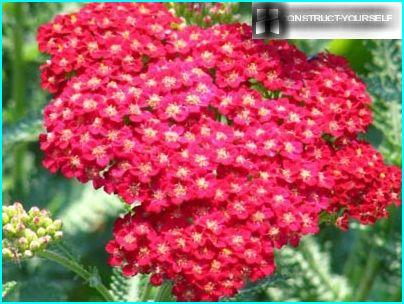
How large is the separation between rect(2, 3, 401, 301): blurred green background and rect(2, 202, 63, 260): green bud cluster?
2.05ft

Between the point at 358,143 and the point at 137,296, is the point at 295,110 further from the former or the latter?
the point at 137,296

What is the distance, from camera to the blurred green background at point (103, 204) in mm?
3227

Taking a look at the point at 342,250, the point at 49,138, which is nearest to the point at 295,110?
the point at 49,138

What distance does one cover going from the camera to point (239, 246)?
2248mm

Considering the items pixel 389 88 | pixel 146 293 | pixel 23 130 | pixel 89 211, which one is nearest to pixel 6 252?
pixel 146 293

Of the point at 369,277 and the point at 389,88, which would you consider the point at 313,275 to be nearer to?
the point at 369,277

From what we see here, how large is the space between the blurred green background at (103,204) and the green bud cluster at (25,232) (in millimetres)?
624

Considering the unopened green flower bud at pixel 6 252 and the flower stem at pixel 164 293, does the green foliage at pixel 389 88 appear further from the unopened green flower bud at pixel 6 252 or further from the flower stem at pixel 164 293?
the unopened green flower bud at pixel 6 252

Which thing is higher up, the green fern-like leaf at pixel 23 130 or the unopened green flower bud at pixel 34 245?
the green fern-like leaf at pixel 23 130

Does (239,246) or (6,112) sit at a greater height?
(6,112)

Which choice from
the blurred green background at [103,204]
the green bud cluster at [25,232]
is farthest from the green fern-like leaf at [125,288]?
the blurred green background at [103,204]

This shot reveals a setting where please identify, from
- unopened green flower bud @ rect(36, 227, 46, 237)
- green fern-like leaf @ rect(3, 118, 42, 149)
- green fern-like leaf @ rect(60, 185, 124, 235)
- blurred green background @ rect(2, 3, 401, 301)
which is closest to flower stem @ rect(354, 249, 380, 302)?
blurred green background @ rect(2, 3, 401, 301)

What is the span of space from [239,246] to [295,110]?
0.48 m

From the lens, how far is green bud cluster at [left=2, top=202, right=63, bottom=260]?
93.4 inches
